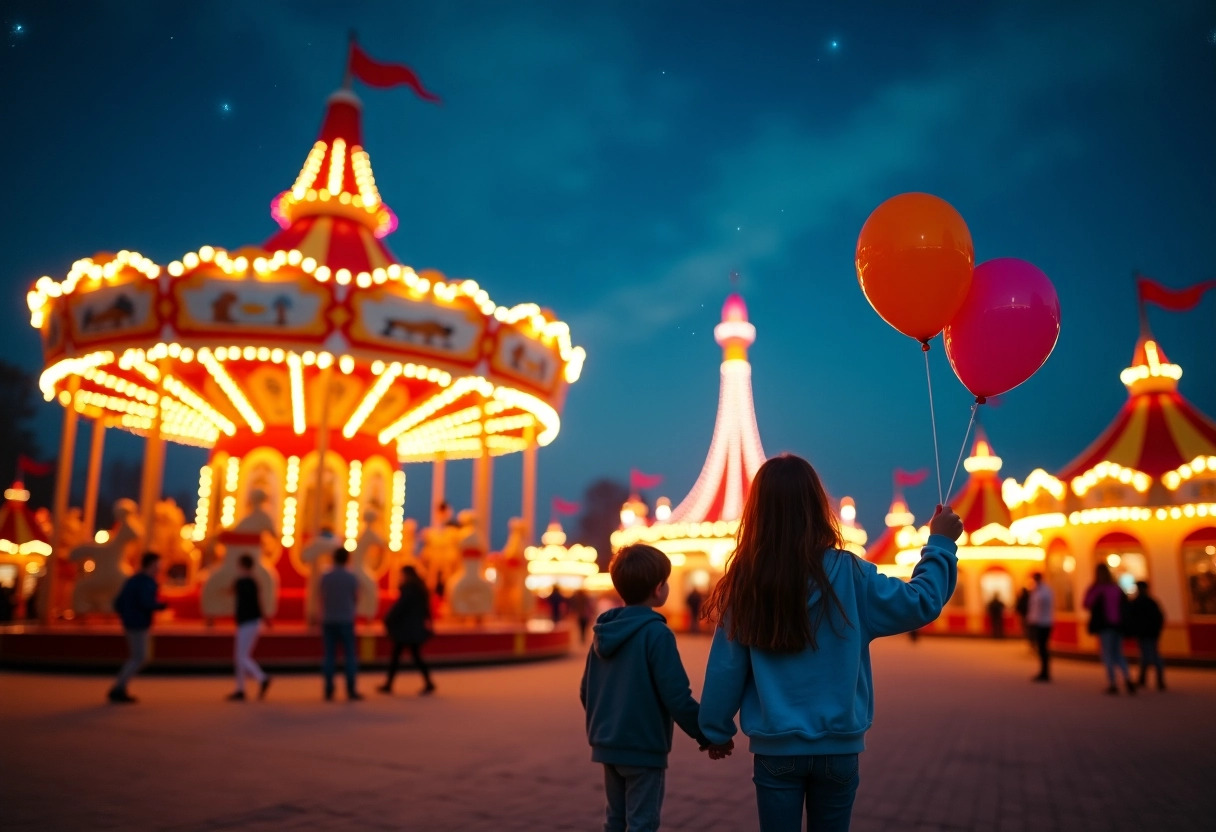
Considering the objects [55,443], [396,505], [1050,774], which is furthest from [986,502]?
[55,443]

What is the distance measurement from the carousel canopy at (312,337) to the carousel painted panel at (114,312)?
0.02 m

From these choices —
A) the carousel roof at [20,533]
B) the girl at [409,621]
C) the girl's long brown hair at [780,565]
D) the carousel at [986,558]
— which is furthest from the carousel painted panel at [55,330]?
the carousel at [986,558]

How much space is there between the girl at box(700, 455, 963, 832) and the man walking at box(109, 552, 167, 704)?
23.7ft

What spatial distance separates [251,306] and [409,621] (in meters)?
5.54

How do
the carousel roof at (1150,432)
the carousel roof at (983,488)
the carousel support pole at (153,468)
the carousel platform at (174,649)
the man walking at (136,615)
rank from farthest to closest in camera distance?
the carousel roof at (983,488)
the carousel roof at (1150,432)
the carousel support pole at (153,468)
the carousel platform at (174,649)
the man walking at (136,615)

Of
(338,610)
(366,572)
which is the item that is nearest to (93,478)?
(366,572)

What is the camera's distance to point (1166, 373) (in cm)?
1759

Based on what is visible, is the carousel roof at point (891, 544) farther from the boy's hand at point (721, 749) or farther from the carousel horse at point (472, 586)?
the boy's hand at point (721, 749)

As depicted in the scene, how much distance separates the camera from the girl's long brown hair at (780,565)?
2.16m

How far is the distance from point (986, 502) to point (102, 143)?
27.2 m

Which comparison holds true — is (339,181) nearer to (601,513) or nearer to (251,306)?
(251,306)

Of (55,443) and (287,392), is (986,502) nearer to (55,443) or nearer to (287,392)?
(287,392)

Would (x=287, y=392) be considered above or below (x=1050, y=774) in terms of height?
above

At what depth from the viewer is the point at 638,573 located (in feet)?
9.05
